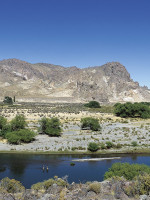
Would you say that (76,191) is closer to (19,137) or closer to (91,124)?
(19,137)

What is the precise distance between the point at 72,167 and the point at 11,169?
25.3 ft

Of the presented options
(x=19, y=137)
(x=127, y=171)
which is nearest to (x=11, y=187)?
(x=127, y=171)

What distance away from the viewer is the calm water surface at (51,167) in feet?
87.0

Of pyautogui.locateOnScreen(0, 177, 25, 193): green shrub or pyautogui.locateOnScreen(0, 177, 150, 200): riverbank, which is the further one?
pyautogui.locateOnScreen(0, 177, 25, 193): green shrub

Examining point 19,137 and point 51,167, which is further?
point 19,137

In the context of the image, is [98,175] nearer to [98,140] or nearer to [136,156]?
[136,156]

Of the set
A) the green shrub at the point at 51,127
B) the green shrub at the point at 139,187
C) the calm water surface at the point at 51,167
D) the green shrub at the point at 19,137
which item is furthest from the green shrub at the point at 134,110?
the green shrub at the point at 139,187

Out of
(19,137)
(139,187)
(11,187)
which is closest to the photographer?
(139,187)

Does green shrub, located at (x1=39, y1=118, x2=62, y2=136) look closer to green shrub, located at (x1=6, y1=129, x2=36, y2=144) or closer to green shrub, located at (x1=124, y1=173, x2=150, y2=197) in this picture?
green shrub, located at (x1=6, y1=129, x2=36, y2=144)

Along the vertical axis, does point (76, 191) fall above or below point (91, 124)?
below

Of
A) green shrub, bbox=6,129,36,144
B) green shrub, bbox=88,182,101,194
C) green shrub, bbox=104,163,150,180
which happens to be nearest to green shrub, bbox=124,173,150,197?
green shrub, bbox=88,182,101,194

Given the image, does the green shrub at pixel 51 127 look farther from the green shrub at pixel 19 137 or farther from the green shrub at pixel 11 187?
the green shrub at pixel 11 187

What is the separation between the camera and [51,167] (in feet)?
98.5

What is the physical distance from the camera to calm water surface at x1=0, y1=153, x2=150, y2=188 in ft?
87.0
